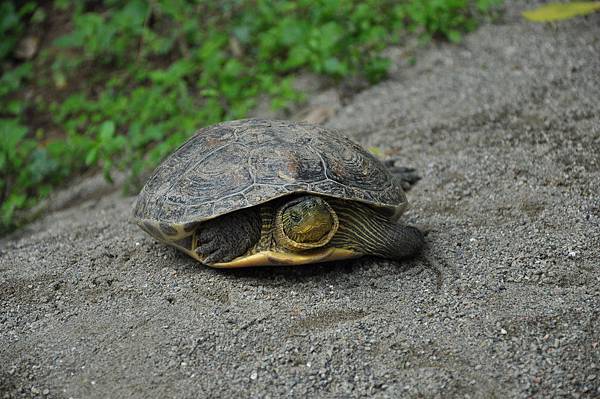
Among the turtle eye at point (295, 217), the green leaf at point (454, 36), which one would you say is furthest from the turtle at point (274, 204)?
the green leaf at point (454, 36)

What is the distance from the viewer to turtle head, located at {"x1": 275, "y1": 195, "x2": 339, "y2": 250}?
3.23m

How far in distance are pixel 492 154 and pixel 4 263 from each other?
133 inches

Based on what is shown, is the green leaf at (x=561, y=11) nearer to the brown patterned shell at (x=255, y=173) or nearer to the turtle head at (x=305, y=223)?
the brown patterned shell at (x=255, y=173)

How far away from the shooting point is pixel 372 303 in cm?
321

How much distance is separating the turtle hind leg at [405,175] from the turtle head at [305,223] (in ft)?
4.07

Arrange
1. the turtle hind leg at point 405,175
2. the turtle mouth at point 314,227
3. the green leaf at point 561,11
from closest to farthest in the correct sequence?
the turtle mouth at point 314,227 < the turtle hind leg at point 405,175 < the green leaf at point 561,11

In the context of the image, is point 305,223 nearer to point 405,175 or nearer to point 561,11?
point 405,175

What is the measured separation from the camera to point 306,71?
6855 mm

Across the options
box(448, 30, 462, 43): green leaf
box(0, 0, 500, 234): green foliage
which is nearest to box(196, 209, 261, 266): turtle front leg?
box(0, 0, 500, 234): green foliage

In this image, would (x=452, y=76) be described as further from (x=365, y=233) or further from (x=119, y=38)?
(x=119, y=38)

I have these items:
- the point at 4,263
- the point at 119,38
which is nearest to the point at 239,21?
the point at 119,38

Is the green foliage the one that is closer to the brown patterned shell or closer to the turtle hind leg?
the turtle hind leg

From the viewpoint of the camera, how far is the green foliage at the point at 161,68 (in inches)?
246

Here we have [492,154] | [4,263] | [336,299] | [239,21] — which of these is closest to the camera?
[336,299]
